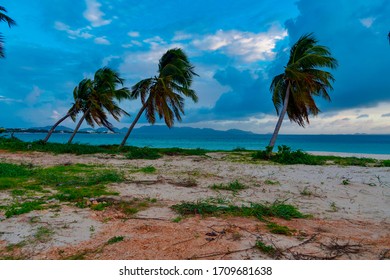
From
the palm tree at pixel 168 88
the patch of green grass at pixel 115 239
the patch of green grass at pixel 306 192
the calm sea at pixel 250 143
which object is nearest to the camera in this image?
the patch of green grass at pixel 115 239

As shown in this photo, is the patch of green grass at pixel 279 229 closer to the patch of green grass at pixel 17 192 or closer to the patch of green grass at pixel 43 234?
the patch of green grass at pixel 43 234

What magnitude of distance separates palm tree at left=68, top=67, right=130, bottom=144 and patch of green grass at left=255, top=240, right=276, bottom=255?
766 inches

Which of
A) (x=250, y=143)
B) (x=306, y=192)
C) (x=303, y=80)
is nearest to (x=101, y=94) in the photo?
(x=303, y=80)

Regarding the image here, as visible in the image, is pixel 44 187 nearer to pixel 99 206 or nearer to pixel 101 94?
pixel 99 206


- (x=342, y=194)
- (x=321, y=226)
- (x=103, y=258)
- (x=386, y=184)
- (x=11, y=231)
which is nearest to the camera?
(x=103, y=258)

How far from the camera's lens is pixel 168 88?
1722 cm

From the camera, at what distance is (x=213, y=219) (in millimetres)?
4168

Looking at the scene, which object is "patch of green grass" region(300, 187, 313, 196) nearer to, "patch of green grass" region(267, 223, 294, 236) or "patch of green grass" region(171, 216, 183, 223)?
"patch of green grass" region(267, 223, 294, 236)

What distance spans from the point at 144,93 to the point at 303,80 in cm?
1051

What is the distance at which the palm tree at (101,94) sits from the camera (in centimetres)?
2075

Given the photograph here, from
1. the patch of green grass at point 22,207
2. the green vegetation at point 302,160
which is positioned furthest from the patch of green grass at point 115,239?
the green vegetation at point 302,160
